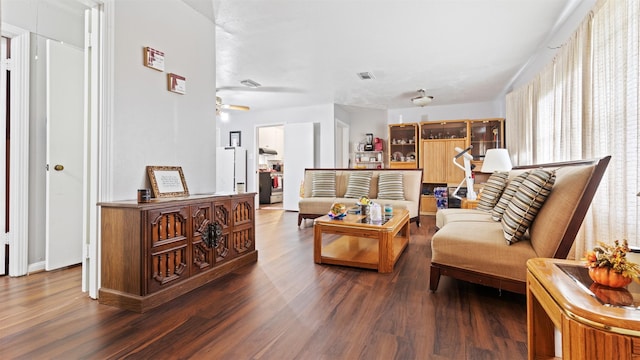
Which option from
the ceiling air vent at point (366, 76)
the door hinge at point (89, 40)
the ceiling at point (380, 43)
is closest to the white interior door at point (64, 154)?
the door hinge at point (89, 40)

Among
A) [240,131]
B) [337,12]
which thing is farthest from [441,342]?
[240,131]

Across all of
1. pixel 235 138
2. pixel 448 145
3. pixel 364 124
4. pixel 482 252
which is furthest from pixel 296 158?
pixel 482 252

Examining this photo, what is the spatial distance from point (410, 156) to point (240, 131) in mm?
4161

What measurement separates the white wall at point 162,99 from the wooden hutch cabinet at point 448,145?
4.81 metres

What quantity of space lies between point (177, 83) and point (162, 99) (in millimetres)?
208

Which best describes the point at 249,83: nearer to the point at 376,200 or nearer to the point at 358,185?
the point at 358,185

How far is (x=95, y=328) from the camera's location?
5.39ft

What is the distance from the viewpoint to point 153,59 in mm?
2330

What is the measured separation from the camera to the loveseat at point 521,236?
1.55 metres

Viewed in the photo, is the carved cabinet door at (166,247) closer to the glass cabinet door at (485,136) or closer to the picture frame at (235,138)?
the picture frame at (235,138)

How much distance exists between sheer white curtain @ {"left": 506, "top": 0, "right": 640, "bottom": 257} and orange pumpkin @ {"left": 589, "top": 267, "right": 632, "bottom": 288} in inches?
53.5

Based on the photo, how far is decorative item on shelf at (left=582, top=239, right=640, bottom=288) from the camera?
920 mm

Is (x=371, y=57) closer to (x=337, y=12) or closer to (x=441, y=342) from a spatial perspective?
(x=337, y=12)

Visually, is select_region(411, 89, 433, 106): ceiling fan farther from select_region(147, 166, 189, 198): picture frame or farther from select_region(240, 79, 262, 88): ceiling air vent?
select_region(147, 166, 189, 198): picture frame
